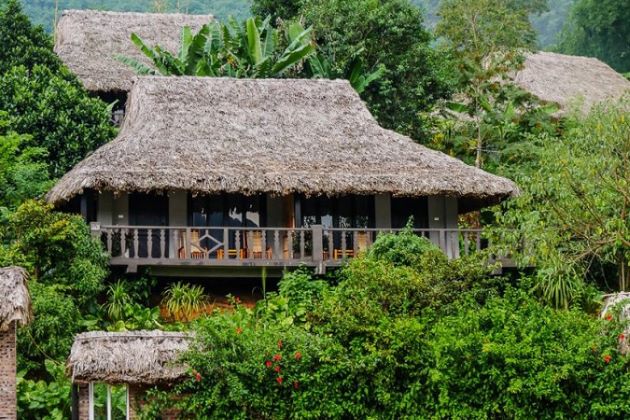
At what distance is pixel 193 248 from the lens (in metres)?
24.4

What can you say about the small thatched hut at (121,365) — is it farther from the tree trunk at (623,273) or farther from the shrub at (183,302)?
the tree trunk at (623,273)

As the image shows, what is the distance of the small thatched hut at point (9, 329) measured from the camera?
1727cm

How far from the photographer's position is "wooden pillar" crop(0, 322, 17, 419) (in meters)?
17.4

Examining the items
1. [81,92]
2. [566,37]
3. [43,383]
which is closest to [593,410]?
[43,383]

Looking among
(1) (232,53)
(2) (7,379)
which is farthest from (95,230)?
(1) (232,53)

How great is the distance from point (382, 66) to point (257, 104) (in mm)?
5257

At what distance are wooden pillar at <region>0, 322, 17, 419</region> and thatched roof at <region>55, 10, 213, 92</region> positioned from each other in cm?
1606

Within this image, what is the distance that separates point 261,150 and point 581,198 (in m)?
7.05

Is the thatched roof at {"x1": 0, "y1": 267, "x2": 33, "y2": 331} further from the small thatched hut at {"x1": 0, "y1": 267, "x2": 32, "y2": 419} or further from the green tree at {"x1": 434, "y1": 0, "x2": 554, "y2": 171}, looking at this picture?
the green tree at {"x1": 434, "y1": 0, "x2": 554, "y2": 171}

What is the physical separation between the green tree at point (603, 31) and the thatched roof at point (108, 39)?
18568 millimetres

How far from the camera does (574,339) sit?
17.7 meters

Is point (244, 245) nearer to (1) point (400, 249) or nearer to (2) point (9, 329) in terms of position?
(1) point (400, 249)

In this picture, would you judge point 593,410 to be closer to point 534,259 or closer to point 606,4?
point 534,259

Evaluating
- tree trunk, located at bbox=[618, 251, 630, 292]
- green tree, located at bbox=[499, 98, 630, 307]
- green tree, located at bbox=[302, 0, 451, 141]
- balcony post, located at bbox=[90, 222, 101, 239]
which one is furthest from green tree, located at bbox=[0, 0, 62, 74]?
tree trunk, located at bbox=[618, 251, 630, 292]
